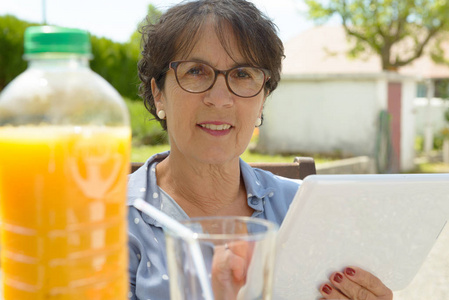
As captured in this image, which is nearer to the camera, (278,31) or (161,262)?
(161,262)

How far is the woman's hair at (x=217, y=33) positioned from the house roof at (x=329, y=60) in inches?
915

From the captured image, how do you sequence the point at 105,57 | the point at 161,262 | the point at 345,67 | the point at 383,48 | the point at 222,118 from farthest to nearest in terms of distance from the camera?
the point at 345,67, the point at 383,48, the point at 105,57, the point at 222,118, the point at 161,262

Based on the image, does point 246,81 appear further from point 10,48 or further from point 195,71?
point 10,48

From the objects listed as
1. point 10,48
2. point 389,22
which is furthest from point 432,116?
point 10,48

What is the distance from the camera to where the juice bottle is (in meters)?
A: 0.77

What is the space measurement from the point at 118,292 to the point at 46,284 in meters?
0.13

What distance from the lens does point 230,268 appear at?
2.80 ft

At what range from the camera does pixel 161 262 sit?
67.7 inches

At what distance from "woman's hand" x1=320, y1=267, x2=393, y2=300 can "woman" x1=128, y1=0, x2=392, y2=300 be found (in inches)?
23.0

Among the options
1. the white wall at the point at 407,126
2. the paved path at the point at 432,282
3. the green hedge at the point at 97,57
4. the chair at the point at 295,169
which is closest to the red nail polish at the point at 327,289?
the chair at the point at 295,169

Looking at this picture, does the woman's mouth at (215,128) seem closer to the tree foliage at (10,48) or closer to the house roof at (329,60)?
the tree foliage at (10,48)

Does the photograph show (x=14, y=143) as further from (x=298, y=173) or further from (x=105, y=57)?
(x=105, y=57)

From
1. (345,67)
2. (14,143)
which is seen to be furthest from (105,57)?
(345,67)

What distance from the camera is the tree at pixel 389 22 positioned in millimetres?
17422
